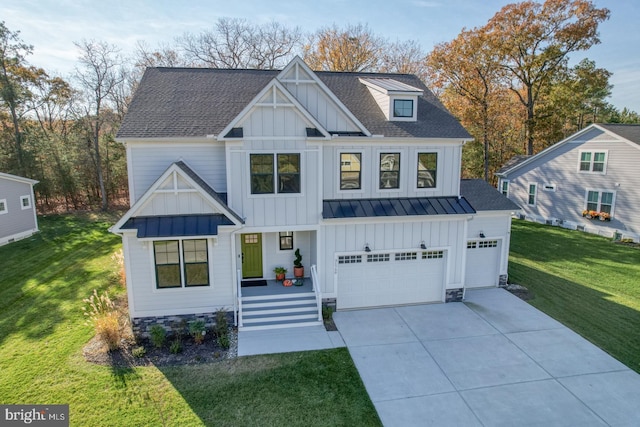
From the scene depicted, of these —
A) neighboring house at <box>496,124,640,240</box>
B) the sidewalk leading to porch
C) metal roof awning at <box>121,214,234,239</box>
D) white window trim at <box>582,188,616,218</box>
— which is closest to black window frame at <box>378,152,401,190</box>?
the sidewalk leading to porch

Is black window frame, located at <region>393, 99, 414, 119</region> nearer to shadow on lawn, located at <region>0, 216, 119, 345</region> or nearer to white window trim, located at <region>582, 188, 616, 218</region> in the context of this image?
shadow on lawn, located at <region>0, 216, 119, 345</region>

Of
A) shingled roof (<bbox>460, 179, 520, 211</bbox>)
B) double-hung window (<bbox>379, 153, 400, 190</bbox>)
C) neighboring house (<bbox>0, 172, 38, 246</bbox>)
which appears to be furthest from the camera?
neighboring house (<bbox>0, 172, 38, 246</bbox>)

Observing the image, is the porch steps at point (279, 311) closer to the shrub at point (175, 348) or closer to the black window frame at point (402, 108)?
the shrub at point (175, 348)

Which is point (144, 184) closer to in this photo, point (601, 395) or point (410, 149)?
point (410, 149)

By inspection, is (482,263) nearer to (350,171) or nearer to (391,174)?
(391,174)

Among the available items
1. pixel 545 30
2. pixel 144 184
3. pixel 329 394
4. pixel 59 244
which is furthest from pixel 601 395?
pixel 545 30

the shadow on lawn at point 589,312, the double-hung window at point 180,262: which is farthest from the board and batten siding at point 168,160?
the shadow on lawn at point 589,312

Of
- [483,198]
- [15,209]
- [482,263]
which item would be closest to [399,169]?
[483,198]
